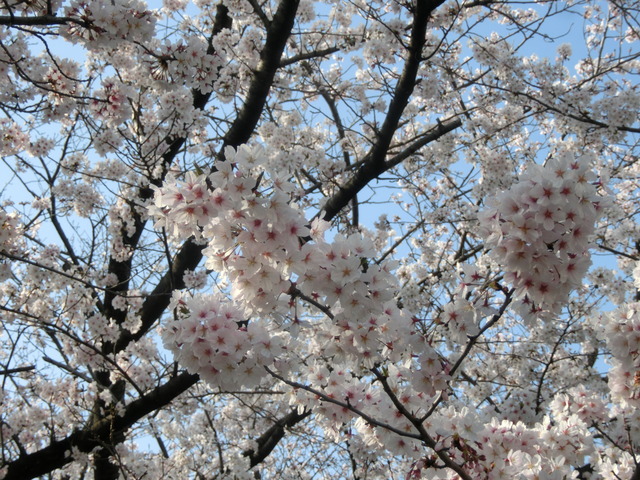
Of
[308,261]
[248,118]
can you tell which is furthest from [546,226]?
[248,118]

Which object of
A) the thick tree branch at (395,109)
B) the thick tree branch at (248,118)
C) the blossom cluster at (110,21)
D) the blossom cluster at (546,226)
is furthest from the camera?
the thick tree branch at (248,118)

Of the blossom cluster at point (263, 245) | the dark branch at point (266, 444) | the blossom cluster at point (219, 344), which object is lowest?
the blossom cluster at point (219, 344)

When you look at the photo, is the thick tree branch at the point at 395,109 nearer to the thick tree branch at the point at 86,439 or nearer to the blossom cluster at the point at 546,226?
the blossom cluster at the point at 546,226

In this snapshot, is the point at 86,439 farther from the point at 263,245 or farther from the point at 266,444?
the point at 263,245

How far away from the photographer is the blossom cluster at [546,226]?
1.73 meters

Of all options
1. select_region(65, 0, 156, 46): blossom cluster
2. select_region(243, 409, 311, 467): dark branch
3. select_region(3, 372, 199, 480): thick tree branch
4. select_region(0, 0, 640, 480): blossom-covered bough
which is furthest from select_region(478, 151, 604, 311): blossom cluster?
select_region(243, 409, 311, 467): dark branch

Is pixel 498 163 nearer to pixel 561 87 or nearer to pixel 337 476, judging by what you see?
pixel 561 87

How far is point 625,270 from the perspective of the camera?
757 cm

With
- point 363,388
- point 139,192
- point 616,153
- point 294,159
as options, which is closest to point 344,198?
point 294,159

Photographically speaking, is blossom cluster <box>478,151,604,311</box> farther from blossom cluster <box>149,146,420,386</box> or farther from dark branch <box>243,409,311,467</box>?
dark branch <box>243,409,311,467</box>

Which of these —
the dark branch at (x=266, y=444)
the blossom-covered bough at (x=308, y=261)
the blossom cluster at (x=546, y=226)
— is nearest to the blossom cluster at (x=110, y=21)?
the blossom-covered bough at (x=308, y=261)

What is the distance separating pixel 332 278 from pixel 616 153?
20.9 ft

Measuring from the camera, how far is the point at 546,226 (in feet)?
5.64

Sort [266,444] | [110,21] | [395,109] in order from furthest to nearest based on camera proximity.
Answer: [266,444] → [395,109] → [110,21]
